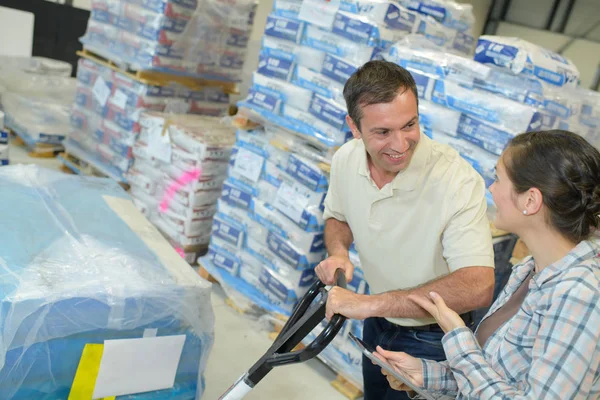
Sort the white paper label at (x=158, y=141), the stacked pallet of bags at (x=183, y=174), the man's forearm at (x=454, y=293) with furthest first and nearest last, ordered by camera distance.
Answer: the white paper label at (x=158, y=141) < the stacked pallet of bags at (x=183, y=174) < the man's forearm at (x=454, y=293)

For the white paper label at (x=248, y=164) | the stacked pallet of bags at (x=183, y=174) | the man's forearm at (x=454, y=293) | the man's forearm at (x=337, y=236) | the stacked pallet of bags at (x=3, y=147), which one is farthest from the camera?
the stacked pallet of bags at (x=183, y=174)

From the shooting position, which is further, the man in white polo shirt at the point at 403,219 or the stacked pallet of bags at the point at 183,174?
the stacked pallet of bags at the point at 183,174

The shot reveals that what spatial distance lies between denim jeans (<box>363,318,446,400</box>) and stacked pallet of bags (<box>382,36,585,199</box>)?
1.26m

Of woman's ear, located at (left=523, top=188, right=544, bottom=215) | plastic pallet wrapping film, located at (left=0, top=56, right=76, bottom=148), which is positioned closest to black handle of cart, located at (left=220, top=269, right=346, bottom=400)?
woman's ear, located at (left=523, top=188, right=544, bottom=215)

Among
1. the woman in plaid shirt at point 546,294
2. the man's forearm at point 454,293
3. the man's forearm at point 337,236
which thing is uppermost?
the woman in plaid shirt at point 546,294

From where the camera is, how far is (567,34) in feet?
35.3

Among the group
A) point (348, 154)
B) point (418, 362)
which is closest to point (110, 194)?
point (348, 154)

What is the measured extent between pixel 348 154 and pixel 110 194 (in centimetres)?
142

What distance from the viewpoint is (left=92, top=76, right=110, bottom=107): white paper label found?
567 centimetres

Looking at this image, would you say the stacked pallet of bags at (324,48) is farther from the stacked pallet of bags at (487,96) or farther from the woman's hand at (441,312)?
the woman's hand at (441,312)

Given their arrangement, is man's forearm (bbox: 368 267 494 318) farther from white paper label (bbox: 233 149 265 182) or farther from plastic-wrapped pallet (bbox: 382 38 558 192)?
white paper label (bbox: 233 149 265 182)

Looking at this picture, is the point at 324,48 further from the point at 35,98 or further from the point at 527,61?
the point at 35,98

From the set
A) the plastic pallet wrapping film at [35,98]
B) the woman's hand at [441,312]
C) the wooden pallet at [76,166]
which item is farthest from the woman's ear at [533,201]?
the plastic pallet wrapping film at [35,98]

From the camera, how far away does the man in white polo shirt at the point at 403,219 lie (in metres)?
1.98
